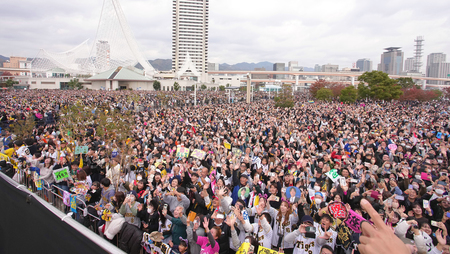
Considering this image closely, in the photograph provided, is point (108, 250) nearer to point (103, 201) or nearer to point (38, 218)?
point (38, 218)

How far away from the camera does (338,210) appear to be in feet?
10.8

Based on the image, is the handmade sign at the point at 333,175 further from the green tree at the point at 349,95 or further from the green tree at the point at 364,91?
the green tree at the point at 364,91

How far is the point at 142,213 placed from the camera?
377cm

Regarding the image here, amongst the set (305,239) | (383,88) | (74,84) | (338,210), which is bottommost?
(305,239)

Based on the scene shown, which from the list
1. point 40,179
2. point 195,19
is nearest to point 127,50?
point 195,19

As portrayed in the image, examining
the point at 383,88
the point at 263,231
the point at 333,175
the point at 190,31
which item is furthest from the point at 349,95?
the point at 190,31

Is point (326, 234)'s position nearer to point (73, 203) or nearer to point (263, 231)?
point (263, 231)

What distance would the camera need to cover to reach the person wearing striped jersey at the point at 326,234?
10.5 ft

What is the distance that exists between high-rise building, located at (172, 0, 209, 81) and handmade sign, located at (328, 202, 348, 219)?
10395 centimetres

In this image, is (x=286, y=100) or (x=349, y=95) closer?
(x=286, y=100)

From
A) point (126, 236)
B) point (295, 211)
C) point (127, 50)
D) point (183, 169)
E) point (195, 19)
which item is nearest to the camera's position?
point (126, 236)

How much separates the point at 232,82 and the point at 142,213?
88.0 m

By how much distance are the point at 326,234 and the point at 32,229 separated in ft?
11.2

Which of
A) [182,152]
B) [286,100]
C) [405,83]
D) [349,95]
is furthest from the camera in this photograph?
[405,83]
